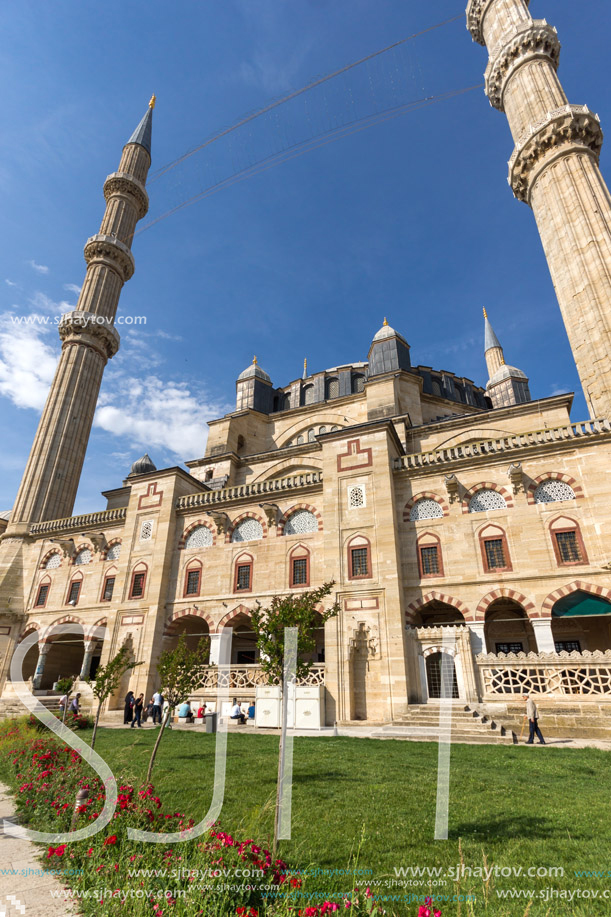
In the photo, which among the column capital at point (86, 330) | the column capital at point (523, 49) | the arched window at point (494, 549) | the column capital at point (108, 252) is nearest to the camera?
the arched window at point (494, 549)

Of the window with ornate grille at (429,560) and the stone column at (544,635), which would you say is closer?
the stone column at (544,635)

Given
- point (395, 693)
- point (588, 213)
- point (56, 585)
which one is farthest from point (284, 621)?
point (588, 213)

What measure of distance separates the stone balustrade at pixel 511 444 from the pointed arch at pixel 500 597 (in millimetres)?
4968

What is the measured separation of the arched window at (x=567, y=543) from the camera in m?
15.6

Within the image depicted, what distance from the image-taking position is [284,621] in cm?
679

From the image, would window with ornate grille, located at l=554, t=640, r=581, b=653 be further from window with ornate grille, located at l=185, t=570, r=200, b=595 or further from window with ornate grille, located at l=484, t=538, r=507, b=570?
window with ornate grille, located at l=185, t=570, r=200, b=595

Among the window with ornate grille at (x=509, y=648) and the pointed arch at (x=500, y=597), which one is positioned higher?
the pointed arch at (x=500, y=597)

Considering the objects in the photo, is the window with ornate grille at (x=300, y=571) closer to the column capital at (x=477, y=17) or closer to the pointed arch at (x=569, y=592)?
the pointed arch at (x=569, y=592)

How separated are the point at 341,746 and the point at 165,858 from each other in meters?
A: 7.98

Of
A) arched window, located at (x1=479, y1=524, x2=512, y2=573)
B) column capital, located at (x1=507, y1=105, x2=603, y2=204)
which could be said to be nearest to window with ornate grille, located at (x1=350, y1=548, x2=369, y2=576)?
arched window, located at (x1=479, y1=524, x2=512, y2=573)

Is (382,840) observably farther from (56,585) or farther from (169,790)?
(56,585)

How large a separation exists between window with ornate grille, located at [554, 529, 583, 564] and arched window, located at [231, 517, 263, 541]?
11.8m

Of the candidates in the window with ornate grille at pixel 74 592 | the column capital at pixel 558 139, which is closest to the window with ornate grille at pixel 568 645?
the window with ornate grille at pixel 74 592

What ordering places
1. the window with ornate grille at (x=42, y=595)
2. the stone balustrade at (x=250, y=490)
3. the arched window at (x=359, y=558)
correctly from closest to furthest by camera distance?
the arched window at (x=359, y=558)
the stone balustrade at (x=250, y=490)
the window with ornate grille at (x=42, y=595)
